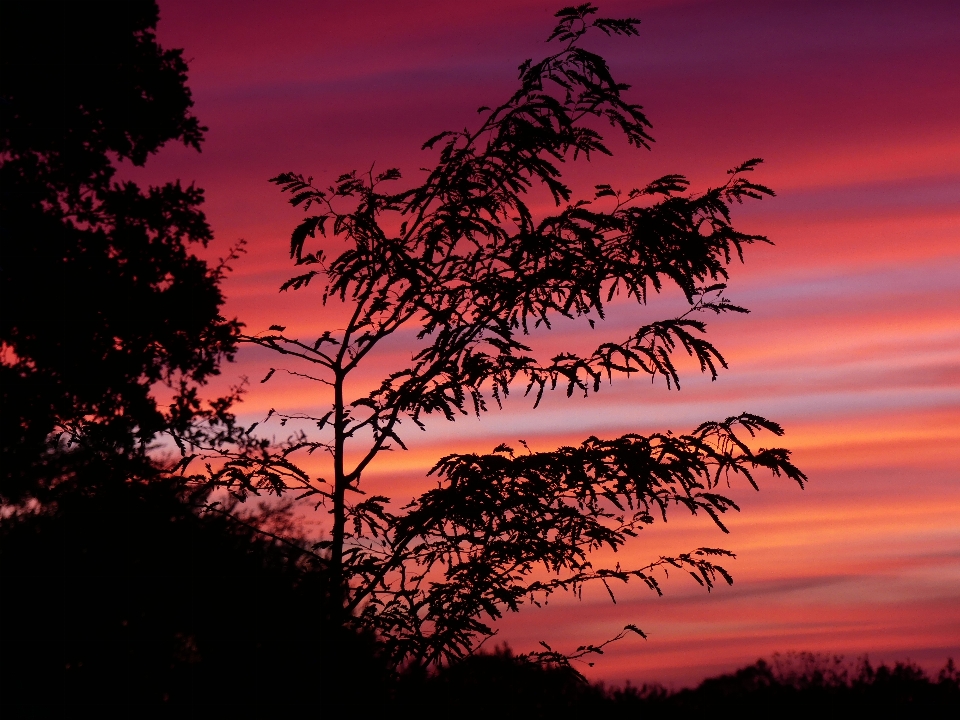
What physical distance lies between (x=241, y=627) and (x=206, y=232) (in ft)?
32.9

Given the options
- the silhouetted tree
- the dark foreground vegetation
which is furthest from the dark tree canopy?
the dark foreground vegetation

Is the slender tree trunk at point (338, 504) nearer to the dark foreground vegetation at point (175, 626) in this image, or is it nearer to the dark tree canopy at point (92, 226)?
the dark foreground vegetation at point (175, 626)

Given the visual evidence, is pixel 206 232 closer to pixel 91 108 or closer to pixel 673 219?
pixel 91 108

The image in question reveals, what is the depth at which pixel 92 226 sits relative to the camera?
16938mm

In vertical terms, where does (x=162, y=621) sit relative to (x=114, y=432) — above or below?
below

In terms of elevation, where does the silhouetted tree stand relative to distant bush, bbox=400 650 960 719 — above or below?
above

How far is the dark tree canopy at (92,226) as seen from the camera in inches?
628

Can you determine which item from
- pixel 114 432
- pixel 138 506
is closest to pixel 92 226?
pixel 114 432

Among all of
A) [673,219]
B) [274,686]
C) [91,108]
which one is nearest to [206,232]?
[91,108]

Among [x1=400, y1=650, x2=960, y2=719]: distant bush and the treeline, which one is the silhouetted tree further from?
[x1=400, y1=650, x2=960, y2=719]: distant bush

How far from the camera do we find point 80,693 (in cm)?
882

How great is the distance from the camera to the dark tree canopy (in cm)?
1595

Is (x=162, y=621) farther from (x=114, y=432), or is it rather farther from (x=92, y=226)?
(x=92, y=226)

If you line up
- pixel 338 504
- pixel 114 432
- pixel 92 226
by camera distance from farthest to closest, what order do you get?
pixel 92 226, pixel 114 432, pixel 338 504
